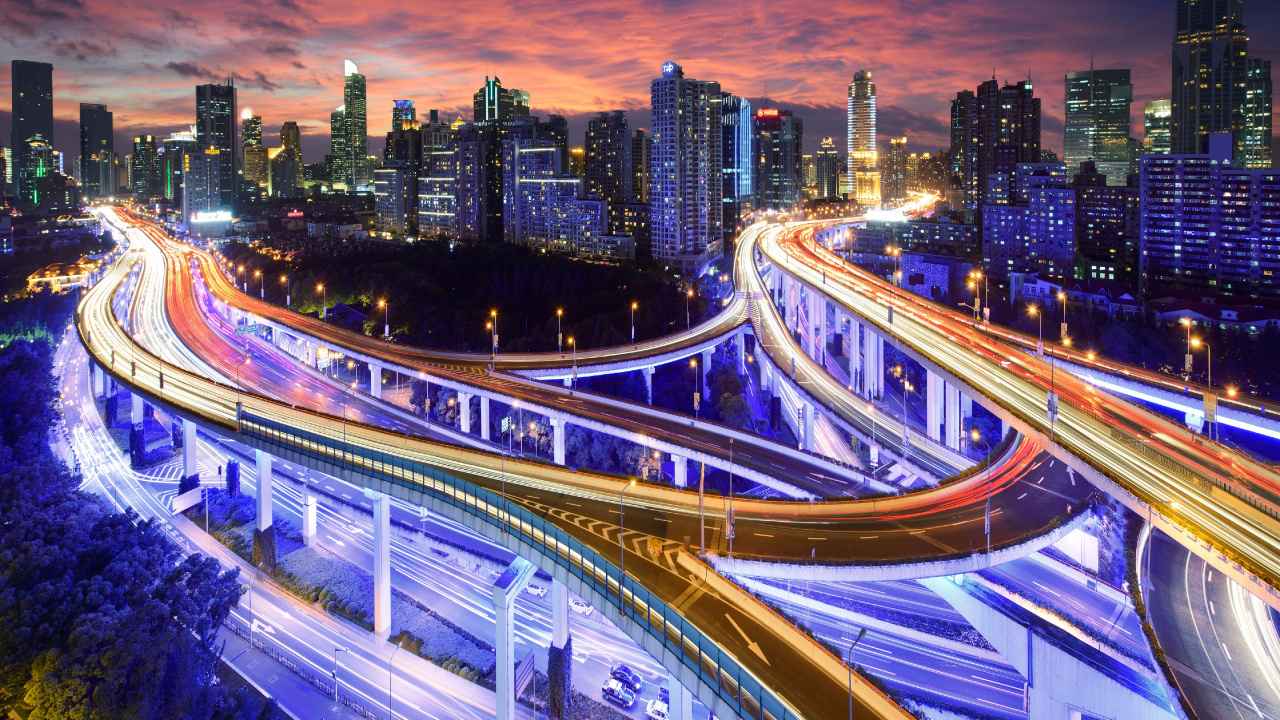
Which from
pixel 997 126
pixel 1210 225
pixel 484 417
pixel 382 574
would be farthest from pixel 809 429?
pixel 997 126

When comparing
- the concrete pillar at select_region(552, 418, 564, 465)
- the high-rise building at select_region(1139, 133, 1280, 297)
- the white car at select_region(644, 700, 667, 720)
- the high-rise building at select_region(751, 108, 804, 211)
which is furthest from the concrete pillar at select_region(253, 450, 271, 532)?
the high-rise building at select_region(751, 108, 804, 211)

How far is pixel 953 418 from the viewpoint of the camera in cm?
4291

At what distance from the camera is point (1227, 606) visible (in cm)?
2236

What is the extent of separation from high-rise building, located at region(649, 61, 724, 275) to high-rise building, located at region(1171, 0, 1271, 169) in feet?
224

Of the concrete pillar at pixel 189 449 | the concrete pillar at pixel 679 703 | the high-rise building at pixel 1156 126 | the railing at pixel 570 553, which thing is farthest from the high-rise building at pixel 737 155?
the concrete pillar at pixel 679 703

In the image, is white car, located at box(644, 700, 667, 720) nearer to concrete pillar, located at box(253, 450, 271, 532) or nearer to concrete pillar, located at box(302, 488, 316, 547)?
concrete pillar, located at box(302, 488, 316, 547)

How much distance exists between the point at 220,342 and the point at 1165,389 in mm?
65118

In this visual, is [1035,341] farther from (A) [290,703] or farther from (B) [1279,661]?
(A) [290,703]

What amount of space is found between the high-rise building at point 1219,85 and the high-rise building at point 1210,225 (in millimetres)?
40854

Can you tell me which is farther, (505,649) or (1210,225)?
(1210,225)

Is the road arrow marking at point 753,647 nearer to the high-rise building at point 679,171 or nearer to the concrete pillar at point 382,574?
the concrete pillar at point 382,574

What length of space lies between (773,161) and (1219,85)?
93.2 metres

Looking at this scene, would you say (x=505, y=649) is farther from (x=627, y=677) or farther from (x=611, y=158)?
(x=611, y=158)

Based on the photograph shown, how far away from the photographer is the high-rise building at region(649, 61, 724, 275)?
111m
